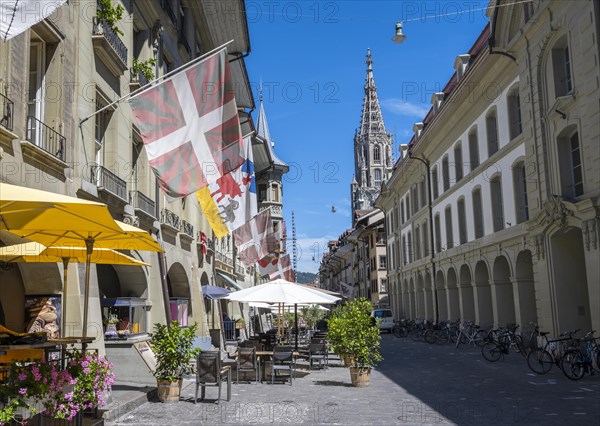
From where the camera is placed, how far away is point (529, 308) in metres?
25.0

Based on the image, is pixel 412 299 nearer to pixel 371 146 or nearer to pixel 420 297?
pixel 420 297

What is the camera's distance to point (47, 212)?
23.5 ft

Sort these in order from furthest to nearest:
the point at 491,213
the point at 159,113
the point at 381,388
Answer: the point at 491,213 → the point at 381,388 → the point at 159,113

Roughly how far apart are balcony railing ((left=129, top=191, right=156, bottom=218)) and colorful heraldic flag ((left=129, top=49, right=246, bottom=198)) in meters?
6.62

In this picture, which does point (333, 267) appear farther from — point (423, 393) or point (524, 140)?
point (423, 393)

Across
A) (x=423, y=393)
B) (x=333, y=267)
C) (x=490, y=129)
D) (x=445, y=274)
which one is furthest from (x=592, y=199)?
(x=333, y=267)

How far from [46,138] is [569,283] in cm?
1633

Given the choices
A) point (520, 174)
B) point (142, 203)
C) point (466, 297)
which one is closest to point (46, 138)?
point (142, 203)

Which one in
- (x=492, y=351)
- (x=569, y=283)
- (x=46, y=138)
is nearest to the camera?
(x=46, y=138)

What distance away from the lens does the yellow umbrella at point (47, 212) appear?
6027mm

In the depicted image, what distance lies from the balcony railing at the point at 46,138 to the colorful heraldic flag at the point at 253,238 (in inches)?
376

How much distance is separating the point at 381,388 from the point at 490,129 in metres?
17.0

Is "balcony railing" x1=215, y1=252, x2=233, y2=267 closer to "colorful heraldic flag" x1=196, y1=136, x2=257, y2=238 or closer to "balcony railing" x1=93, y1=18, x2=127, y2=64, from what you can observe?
"colorful heraldic flag" x1=196, y1=136, x2=257, y2=238

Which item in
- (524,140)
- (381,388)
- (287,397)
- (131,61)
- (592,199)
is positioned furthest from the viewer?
(524,140)
